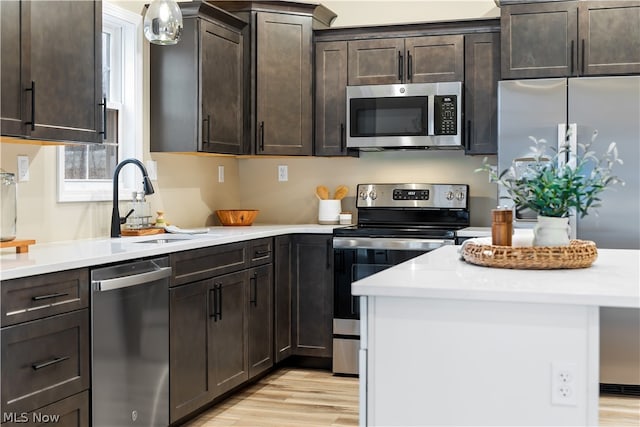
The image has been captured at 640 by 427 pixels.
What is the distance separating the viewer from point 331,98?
486 centimetres

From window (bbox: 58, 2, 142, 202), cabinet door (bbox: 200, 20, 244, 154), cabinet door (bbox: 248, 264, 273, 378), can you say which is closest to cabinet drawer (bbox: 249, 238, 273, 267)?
cabinet door (bbox: 248, 264, 273, 378)

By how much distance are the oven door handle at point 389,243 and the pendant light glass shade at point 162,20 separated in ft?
6.27

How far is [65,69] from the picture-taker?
3045mm

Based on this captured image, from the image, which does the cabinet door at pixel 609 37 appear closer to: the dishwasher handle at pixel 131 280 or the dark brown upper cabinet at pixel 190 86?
the dark brown upper cabinet at pixel 190 86

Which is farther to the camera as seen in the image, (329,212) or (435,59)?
(329,212)

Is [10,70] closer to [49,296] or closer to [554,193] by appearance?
[49,296]

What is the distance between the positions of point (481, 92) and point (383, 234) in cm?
108

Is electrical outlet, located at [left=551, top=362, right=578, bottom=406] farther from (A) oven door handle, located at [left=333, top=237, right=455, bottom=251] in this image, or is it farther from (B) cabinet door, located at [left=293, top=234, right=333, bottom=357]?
(B) cabinet door, located at [left=293, top=234, right=333, bottom=357]

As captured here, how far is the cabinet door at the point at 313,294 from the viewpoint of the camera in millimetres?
4574

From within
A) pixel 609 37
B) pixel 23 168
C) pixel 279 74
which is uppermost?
pixel 609 37

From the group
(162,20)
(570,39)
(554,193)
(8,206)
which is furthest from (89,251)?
(570,39)

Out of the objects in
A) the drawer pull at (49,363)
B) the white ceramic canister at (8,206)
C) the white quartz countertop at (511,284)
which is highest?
the white ceramic canister at (8,206)

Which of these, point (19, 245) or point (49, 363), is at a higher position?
point (19, 245)

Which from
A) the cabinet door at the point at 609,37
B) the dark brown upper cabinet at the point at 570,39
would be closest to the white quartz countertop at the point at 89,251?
the dark brown upper cabinet at the point at 570,39
